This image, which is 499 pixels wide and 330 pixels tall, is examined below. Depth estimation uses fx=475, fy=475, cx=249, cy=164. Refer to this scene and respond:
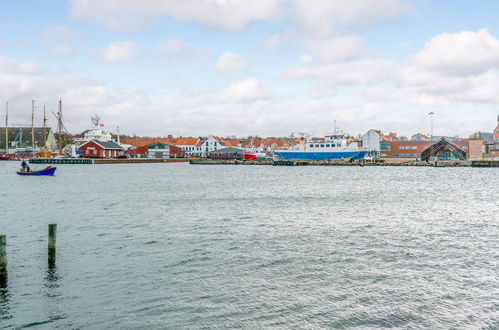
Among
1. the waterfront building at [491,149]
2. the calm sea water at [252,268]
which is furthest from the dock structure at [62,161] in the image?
the waterfront building at [491,149]

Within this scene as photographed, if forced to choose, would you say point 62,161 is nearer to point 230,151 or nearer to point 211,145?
point 230,151

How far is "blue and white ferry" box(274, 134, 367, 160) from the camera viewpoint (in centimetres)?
13175

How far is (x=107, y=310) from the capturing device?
14656mm

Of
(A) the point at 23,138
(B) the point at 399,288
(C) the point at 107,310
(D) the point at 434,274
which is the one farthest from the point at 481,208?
(A) the point at 23,138

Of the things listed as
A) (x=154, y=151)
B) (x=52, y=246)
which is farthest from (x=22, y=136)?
(x=52, y=246)

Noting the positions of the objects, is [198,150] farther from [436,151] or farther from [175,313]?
[175,313]

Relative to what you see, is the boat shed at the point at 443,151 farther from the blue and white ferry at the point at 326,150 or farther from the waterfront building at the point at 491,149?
the waterfront building at the point at 491,149

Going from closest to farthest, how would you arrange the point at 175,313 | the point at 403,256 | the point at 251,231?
the point at 175,313
the point at 403,256
the point at 251,231

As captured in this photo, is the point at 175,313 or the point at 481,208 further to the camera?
the point at 481,208

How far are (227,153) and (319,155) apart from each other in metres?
38.5

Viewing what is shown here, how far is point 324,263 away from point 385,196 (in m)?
31.5

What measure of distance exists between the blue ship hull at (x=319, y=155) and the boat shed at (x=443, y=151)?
17341 millimetres

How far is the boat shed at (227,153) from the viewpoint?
160 meters

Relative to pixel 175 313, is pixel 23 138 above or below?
above
